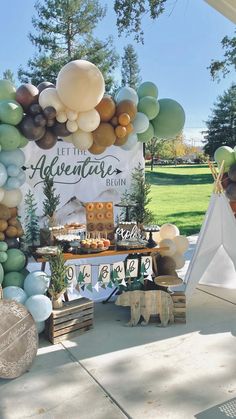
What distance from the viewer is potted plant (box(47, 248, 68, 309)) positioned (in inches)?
151

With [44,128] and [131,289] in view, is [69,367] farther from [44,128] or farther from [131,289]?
[44,128]

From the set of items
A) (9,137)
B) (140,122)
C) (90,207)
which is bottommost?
(90,207)

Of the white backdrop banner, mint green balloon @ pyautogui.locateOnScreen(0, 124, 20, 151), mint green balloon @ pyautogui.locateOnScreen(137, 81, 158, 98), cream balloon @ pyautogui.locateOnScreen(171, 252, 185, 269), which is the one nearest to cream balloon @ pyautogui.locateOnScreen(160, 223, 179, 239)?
cream balloon @ pyautogui.locateOnScreen(171, 252, 185, 269)

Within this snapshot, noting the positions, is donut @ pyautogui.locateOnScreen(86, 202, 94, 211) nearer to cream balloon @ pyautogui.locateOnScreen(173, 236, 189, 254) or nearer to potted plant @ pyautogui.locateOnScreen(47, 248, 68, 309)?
potted plant @ pyautogui.locateOnScreen(47, 248, 68, 309)

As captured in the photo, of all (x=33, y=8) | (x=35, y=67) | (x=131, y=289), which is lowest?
(x=131, y=289)

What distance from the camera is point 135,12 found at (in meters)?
10.4

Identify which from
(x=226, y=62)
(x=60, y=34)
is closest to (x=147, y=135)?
(x=226, y=62)

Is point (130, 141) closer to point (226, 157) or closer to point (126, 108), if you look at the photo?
point (126, 108)

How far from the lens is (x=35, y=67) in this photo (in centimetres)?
2025

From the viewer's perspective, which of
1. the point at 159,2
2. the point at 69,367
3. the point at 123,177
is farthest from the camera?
the point at 159,2

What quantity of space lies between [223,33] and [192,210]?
19.0ft

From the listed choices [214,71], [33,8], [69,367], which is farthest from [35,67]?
[69,367]

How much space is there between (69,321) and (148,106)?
231 centimetres

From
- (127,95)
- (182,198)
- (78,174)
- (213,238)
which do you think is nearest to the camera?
(127,95)
